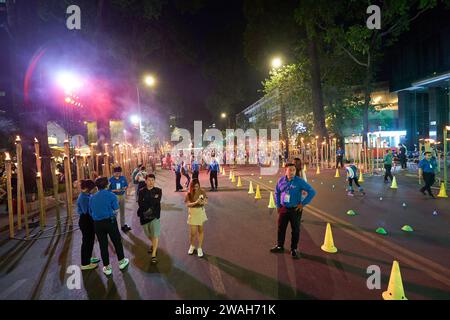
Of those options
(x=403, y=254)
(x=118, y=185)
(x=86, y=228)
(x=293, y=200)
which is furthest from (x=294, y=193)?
(x=118, y=185)

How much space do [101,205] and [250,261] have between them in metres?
2.66

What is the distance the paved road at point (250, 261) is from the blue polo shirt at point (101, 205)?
96 centimetres

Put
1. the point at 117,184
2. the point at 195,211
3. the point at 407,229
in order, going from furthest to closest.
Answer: the point at 117,184, the point at 407,229, the point at 195,211

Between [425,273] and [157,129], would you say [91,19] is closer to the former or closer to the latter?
[425,273]

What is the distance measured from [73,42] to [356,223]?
17452 mm

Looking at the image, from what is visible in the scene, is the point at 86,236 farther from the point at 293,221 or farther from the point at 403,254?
the point at 403,254

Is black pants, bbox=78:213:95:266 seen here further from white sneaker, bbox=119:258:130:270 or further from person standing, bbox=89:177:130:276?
white sneaker, bbox=119:258:130:270

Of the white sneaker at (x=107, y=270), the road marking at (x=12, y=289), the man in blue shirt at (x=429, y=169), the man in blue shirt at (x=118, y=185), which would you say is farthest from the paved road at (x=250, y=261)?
the man in blue shirt at (x=429, y=169)

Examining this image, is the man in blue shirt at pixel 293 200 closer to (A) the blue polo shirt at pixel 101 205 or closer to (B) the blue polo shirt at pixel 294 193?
(B) the blue polo shirt at pixel 294 193

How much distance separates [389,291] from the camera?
4262 mm

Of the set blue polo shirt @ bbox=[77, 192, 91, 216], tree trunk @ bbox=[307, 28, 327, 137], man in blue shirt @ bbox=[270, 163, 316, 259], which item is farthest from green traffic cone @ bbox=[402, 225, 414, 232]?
tree trunk @ bbox=[307, 28, 327, 137]

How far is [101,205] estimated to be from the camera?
5.39 metres
